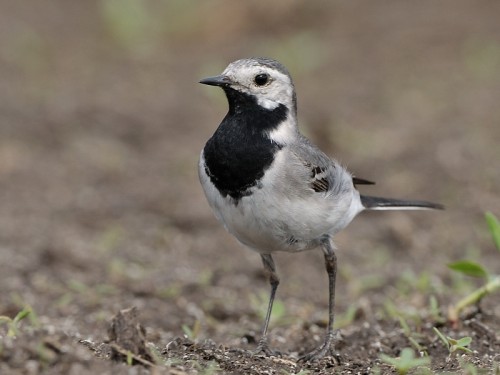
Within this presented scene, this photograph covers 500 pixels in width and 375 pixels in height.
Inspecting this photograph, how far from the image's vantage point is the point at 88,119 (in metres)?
11.3

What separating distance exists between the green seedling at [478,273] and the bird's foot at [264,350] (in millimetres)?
1176

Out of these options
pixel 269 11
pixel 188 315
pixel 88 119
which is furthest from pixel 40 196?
pixel 269 11

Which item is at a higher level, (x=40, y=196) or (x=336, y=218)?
(x=40, y=196)

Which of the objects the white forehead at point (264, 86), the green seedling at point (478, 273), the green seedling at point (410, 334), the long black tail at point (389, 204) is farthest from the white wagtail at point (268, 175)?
the green seedling at point (478, 273)

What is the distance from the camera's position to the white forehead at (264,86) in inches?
228

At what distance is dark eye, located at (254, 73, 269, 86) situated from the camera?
583 centimetres

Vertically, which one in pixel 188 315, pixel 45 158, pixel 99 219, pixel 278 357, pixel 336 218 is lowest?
pixel 278 357

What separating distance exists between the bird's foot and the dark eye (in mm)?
1597

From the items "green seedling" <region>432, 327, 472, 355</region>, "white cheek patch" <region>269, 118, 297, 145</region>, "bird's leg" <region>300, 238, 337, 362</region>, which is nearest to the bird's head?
"white cheek patch" <region>269, 118, 297, 145</region>

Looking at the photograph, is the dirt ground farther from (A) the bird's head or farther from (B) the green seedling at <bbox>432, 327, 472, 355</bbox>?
(A) the bird's head

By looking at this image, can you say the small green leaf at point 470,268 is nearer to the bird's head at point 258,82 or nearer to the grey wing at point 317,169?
the grey wing at point 317,169

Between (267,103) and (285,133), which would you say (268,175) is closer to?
(285,133)

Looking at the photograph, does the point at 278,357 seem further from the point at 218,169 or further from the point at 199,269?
the point at 199,269

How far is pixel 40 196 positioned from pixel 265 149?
4.59m
